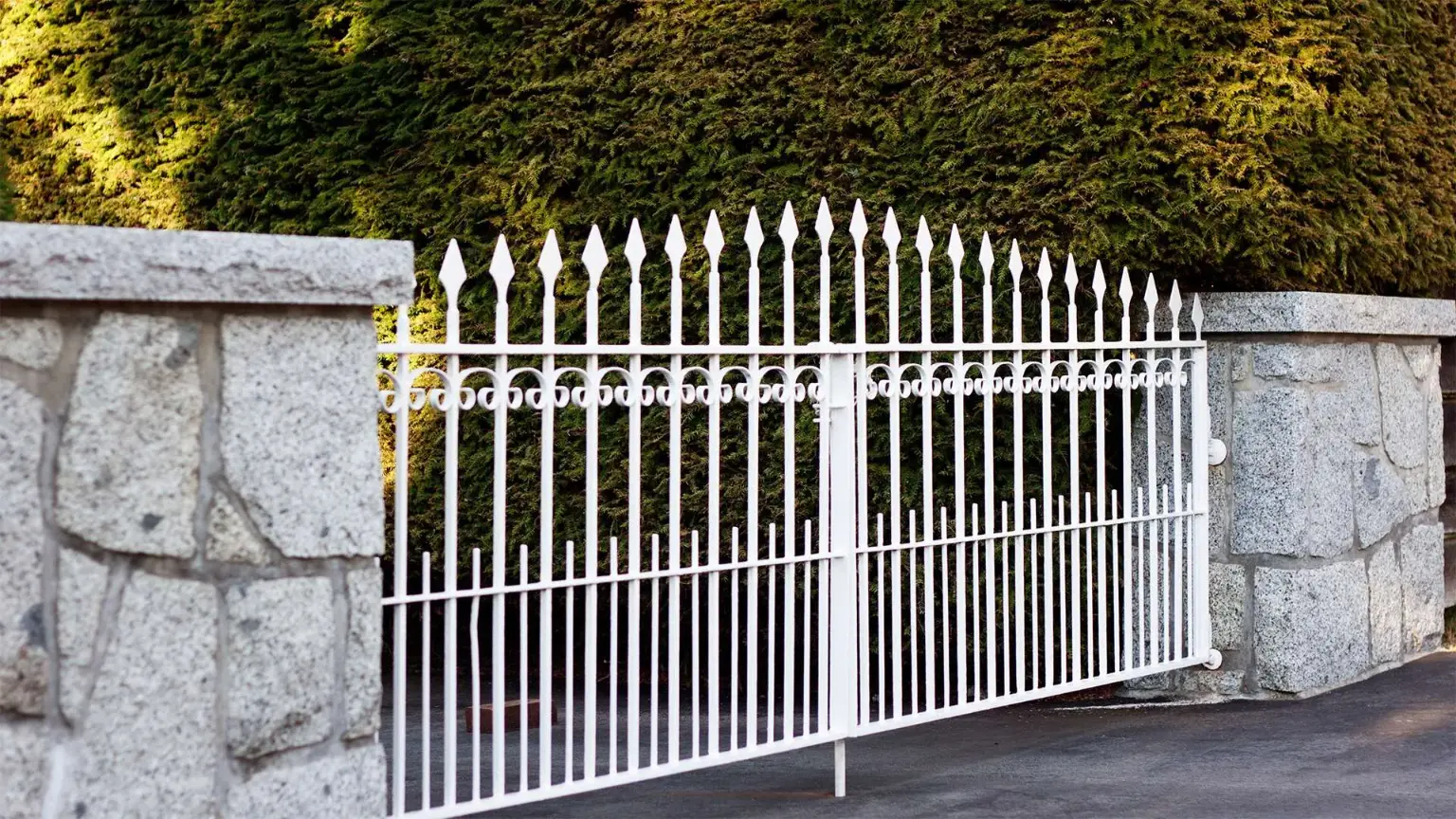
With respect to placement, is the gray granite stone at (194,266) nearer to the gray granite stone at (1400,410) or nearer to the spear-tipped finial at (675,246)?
the spear-tipped finial at (675,246)

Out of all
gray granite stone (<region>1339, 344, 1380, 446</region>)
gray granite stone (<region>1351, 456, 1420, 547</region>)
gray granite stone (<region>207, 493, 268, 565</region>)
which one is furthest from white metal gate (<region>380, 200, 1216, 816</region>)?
gray granite stone (<region>1351, 456, 1420, 547</region>)

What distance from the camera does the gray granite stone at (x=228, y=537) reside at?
3.11 metres

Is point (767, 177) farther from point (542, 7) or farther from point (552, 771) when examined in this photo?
point (552, 771)

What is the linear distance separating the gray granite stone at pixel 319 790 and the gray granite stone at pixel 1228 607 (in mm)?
3545

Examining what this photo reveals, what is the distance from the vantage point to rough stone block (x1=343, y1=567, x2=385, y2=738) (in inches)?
131

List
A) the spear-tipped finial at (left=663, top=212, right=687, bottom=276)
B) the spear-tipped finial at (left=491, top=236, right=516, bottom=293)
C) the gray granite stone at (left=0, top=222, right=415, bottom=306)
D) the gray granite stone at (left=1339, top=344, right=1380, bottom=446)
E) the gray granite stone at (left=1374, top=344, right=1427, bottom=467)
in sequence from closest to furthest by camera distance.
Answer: the gray granite stone at (left=0, top=222, right=415, bottom=306) < the spear-tipped finial at (left=491, top=236, right=516, bottom=293) < the spear-tipped finial at (left=663, top=212, right=687, bottom=276) < the gray granite stone at (left=1339, top=344, right=1380, bottom=446) < the gray granite stone at (left=1374, top=344, right=1427, bottom=467)

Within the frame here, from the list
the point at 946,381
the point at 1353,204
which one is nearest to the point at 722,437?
the point at 946,381

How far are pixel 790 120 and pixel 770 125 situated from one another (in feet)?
0.25

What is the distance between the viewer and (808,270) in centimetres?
592

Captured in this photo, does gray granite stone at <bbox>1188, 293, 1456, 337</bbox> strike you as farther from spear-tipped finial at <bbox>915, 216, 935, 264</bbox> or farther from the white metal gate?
spear-tipped finial at <bbox>915, 216, 935, 264</bbox>

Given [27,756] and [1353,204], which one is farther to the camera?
[1353,204]

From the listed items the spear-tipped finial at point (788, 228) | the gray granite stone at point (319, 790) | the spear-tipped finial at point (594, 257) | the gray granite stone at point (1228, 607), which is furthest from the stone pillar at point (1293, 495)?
the gray granite stone at point (319, 790)

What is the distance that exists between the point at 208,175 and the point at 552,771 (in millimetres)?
3273

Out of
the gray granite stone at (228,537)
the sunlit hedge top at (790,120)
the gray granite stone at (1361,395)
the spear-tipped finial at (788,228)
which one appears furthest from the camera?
the gray granite stone at (1361,395)
